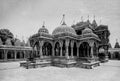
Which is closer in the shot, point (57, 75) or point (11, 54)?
point (57, 75)

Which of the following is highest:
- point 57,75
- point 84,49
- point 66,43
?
point 66,43

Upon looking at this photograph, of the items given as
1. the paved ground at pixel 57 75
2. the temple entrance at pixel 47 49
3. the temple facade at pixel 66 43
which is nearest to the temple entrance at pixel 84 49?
the temple facade at pixel 66 43

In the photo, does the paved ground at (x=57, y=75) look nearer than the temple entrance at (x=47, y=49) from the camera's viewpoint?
Yes

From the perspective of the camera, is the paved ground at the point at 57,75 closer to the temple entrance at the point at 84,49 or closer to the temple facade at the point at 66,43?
the temple facade at the point at 66,43

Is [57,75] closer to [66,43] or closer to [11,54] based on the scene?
[66,43]

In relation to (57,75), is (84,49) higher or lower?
higher

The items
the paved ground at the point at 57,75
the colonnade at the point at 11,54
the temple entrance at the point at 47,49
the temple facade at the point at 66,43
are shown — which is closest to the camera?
the paved ground at the point at 57,75

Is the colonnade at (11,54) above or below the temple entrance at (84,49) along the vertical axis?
below

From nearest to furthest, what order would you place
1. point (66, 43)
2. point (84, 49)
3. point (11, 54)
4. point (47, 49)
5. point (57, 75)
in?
point (57, 75), point (66, 43), point (84, 49), point (47, 49), point (11, 54)

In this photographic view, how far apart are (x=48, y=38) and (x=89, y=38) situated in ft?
23.1

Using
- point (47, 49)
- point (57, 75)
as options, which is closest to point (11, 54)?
point (47, 49)

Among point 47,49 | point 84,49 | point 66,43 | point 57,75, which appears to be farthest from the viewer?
point 47,49

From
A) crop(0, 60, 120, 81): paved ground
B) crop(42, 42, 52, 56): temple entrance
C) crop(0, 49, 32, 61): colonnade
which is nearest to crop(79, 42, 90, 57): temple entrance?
crop(42, 42, 52, 56): temple entrance

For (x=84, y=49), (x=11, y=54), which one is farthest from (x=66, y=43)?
(x=11, y=54)
